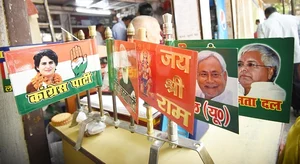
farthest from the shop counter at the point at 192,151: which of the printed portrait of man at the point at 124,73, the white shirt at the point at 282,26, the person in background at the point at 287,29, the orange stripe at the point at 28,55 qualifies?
the white shirt at the point at 282,26

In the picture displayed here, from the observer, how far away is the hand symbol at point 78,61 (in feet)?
2.44

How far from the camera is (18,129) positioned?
1.19 metres

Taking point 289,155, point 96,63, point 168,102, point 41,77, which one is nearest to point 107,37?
point 96,63

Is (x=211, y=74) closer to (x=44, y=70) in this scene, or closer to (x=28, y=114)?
(x=44, y=70)

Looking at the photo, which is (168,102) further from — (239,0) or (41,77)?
(239,0)

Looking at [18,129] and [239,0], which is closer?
[18,129]

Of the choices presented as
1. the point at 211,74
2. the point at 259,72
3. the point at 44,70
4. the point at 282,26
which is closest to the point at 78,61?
the point at 44,70

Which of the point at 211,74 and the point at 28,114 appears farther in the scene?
the point at 28,114

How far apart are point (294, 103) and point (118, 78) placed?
128 inches

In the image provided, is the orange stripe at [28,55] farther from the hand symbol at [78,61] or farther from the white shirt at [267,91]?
the white shirt at [267,91]

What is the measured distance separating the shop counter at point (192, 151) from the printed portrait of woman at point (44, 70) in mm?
354

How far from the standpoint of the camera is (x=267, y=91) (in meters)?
0.54

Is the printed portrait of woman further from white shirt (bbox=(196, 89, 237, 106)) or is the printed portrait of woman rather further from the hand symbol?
white shirt (bbox=(196, 89, 237, 106))

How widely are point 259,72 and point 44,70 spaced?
0.67 m
